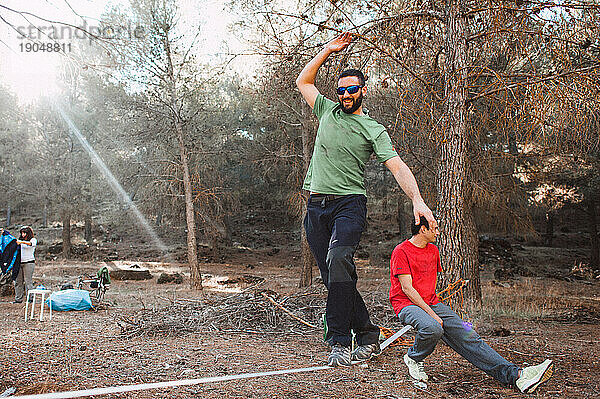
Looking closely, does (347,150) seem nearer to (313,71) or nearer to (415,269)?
(313,71)

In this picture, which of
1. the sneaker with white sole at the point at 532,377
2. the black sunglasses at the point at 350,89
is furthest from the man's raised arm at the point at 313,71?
the sneaker with white sole at the point at 532,377

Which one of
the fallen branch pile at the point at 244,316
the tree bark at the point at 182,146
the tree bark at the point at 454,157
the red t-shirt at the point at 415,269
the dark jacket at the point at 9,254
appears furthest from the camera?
the tree bark at the point at 182,146

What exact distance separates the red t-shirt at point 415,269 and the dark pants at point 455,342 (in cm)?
12

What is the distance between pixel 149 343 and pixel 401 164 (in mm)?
3181

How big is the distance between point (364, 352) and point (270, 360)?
2.55 ft

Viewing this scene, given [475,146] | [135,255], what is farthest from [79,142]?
[475,146]

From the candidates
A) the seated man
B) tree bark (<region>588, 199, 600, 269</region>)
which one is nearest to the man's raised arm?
the seated man

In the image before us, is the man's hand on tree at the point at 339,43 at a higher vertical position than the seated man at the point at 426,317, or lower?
higher

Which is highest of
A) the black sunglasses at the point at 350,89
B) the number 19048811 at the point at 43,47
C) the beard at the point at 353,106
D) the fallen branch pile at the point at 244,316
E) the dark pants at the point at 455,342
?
the number 19048811 at the point at 43,47

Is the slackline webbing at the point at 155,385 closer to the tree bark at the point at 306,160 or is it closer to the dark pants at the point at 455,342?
the dark pants at the point at 455,342

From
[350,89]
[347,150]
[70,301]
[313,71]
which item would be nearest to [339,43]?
[313,71]

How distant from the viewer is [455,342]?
11.9 ft

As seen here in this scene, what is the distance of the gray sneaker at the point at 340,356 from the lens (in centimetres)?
378

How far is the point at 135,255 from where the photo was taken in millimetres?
27500
